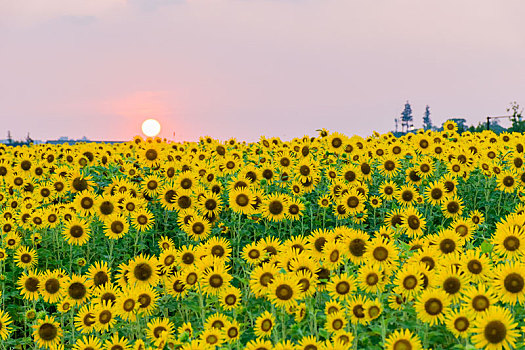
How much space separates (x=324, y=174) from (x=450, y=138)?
12.0 feet

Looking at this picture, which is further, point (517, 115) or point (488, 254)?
point (517, 115)

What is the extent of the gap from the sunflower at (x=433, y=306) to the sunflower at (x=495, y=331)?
0.34m

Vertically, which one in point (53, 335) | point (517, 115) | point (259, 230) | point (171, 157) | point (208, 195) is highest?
point (517, 115)

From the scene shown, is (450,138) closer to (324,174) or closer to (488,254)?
(324,174)

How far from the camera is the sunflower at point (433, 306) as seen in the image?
3.24 m

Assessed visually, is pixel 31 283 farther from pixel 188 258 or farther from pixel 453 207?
pixel 453 207

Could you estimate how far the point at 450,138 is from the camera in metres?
11.0

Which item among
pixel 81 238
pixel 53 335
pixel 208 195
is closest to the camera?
pixel 53 335

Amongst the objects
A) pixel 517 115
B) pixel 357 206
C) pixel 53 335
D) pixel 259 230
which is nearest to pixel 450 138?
pixel 357 206

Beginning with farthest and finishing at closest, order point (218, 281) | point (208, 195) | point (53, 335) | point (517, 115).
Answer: point (517, 115), point (208, 195), point (53, 335), point (218, 281)

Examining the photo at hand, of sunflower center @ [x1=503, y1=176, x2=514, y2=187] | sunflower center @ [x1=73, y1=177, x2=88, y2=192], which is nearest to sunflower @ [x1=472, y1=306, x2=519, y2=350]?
sunflower center @ [x1=503, y1=176, x2=514, y2=187]

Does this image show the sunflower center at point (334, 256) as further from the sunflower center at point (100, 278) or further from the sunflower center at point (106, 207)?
the sunflower center at point (106, 207)

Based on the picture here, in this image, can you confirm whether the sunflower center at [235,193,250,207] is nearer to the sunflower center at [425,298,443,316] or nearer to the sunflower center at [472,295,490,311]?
the sunflower center at [425,298,443,316]

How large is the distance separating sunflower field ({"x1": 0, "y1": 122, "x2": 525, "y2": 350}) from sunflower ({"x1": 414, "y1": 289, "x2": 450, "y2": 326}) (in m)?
0.02
